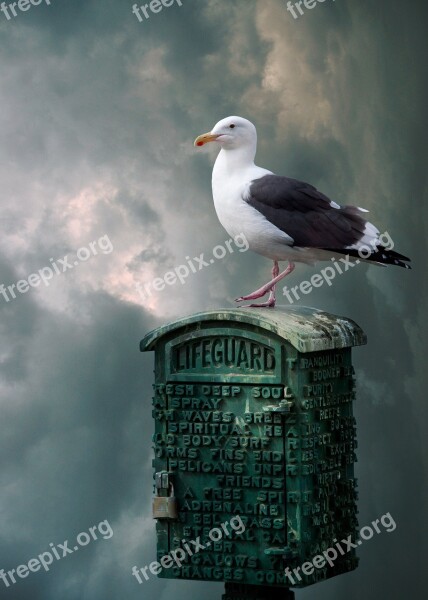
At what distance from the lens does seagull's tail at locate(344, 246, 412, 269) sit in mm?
6613

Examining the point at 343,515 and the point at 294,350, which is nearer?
the point at 294,350

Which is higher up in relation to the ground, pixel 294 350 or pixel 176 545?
pixel 294 350

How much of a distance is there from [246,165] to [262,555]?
2.05m

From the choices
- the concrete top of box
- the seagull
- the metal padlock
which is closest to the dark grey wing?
the seagull

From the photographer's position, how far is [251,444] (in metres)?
6.36

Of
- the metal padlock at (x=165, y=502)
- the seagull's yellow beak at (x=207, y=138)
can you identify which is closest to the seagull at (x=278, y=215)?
the seagull's yellow beak at (x=207, y=138)

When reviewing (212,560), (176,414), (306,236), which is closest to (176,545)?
(212,560)

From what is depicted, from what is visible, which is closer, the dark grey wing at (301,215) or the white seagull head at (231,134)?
the dark grey wing at (301,215)

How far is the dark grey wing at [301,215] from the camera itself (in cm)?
660

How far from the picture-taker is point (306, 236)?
660 cm

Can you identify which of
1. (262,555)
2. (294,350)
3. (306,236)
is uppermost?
(306,236)

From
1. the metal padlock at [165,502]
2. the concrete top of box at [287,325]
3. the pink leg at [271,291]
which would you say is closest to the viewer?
the concrete top of box at [287,325]

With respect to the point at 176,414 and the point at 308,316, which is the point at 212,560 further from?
the point at 308,316

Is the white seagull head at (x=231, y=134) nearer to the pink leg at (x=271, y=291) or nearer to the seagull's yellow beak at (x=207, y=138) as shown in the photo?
the seagull's yellow beak at (x=207, y=138)
